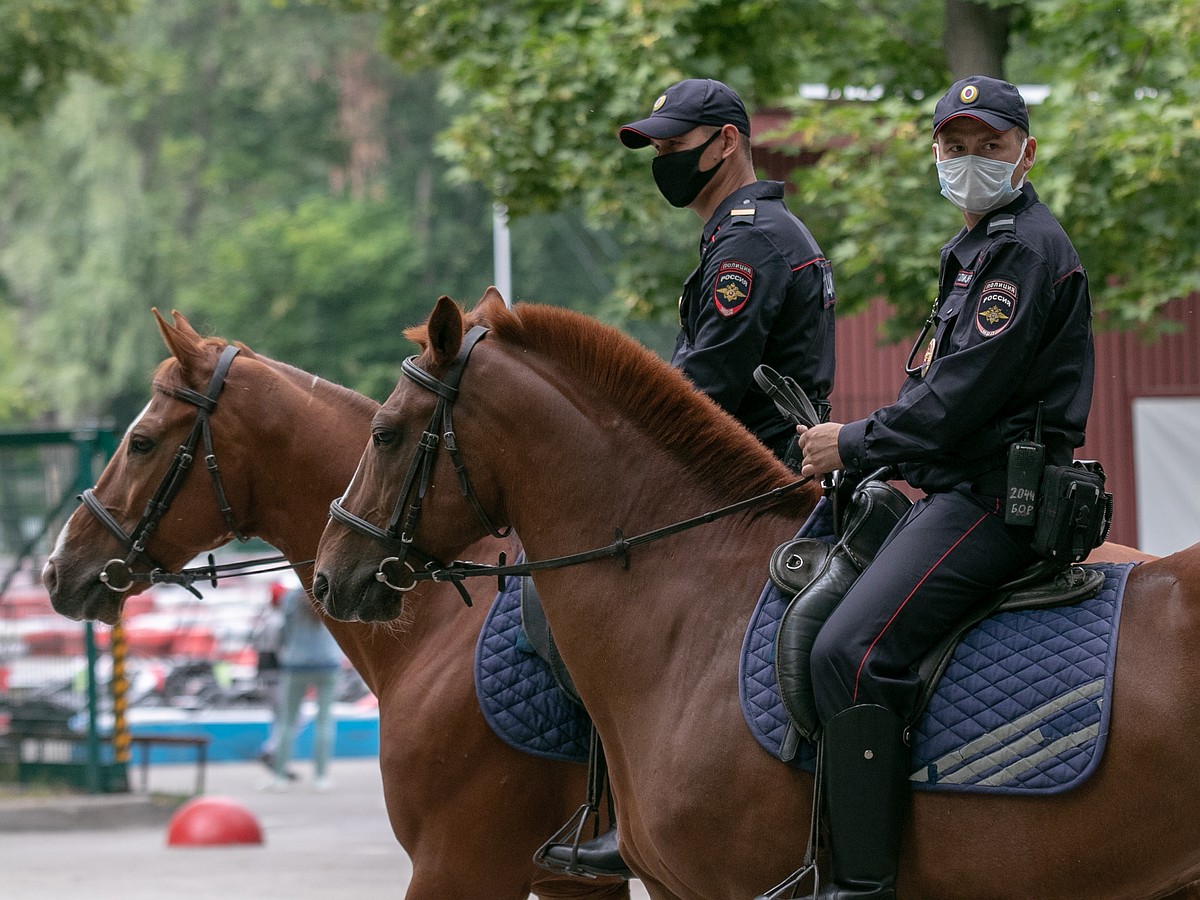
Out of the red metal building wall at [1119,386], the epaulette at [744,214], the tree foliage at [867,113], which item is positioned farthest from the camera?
the red metal building wall at [1119,386]

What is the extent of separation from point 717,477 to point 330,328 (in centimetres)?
3621

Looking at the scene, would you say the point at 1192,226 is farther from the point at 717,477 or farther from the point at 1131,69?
the point at 717,477

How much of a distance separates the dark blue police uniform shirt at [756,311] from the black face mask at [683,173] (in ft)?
0.34

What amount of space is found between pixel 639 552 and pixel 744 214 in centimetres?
113

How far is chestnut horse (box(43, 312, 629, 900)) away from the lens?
4.70m

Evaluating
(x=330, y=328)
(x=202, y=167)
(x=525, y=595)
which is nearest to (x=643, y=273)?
(x=525, y=595)

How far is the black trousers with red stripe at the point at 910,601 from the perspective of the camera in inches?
139

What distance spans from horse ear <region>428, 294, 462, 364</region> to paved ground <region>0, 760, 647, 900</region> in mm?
5984

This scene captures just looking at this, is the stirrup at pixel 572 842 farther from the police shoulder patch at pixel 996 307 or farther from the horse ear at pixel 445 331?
the police shoulder patch at pixel 996 307

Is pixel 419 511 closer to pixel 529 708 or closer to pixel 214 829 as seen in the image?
pixel 529 708

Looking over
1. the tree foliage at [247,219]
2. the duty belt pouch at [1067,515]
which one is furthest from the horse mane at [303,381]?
the tree foliage at [247,219]

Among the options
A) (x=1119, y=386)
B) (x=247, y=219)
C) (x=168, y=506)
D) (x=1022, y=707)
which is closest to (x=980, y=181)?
(x=1022, y=707)

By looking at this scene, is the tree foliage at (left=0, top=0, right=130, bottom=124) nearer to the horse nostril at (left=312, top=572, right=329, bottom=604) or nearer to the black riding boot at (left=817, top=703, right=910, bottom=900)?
the horse nostril at (left=312, top=572, right=329, bottom=604)

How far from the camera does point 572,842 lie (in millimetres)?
4504
